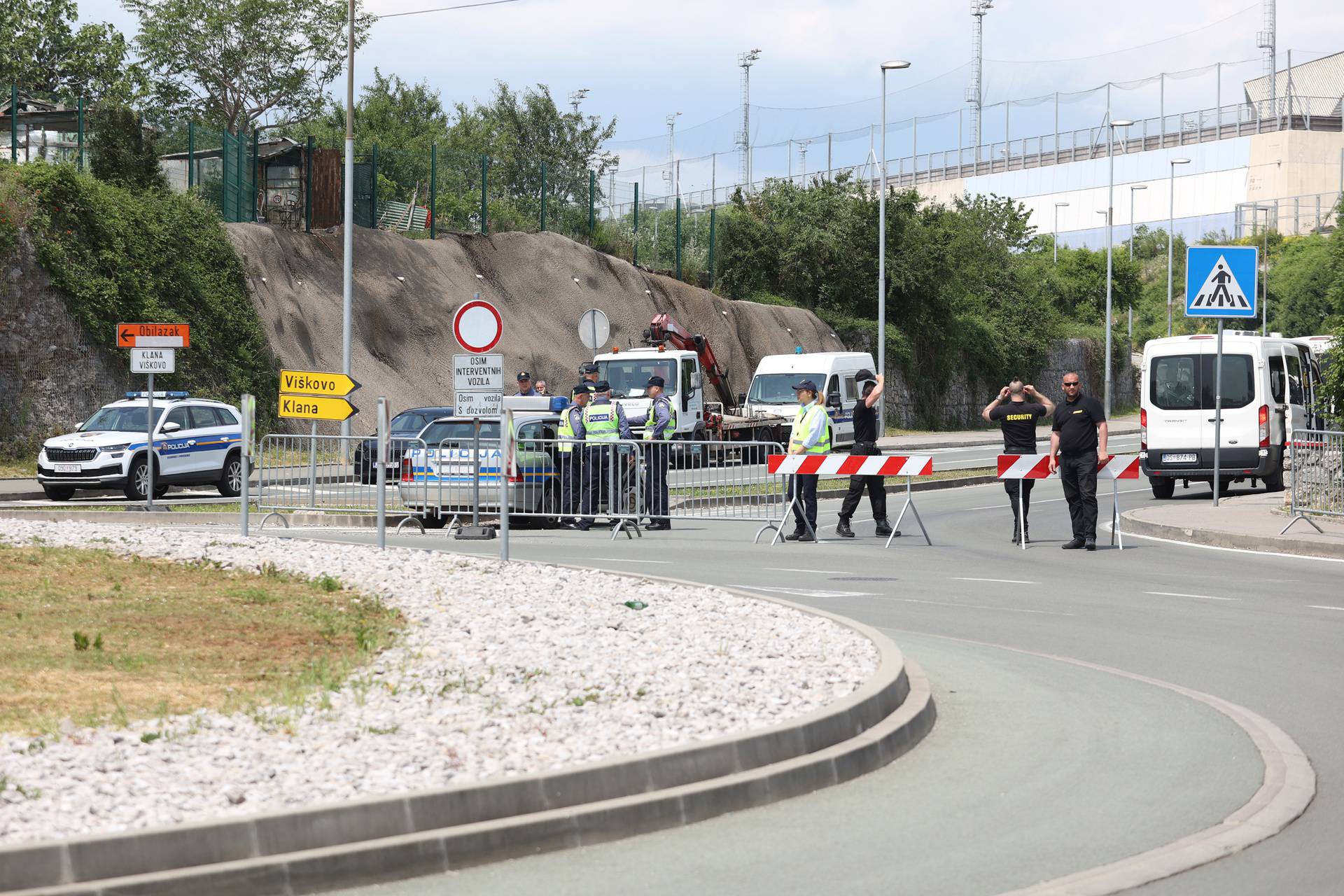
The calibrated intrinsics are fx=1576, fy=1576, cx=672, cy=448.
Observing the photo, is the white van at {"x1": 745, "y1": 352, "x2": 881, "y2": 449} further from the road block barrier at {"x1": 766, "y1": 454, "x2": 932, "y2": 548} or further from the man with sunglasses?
the man with sunglasses

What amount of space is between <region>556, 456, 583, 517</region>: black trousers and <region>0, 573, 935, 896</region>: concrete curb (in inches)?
493

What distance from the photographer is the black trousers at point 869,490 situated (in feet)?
64.2

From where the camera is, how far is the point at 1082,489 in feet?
→ 59.1

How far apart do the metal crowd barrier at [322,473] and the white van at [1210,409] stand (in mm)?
12674

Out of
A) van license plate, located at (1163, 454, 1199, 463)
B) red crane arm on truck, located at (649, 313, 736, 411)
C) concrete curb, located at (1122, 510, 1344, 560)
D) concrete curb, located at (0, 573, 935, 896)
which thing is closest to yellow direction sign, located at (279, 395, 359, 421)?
concrete curb, located at (1122, 510, 1344, 560)

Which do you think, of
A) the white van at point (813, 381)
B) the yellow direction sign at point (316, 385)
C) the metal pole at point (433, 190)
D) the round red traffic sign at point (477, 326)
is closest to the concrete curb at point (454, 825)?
the round red traffic sign at point (477, 326)

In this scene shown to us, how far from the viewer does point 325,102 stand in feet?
229

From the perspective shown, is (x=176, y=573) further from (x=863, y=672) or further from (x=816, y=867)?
(x=816, y=867)

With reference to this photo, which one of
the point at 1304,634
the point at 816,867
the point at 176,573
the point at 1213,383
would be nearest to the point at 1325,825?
the point at 816,867

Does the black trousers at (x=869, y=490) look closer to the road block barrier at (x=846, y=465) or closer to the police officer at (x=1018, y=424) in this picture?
the road block barrier at (x=846, y=465)

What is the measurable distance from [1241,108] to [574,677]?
100418 mm

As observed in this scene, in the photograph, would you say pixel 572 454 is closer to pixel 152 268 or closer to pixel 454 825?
A: pixel 454 825

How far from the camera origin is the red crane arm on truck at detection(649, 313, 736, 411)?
39.8 m

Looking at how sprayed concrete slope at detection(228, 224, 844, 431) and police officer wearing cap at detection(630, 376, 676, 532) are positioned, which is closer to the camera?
Answer: police officer wearing cap at detection(630, 376, 676, 532)
